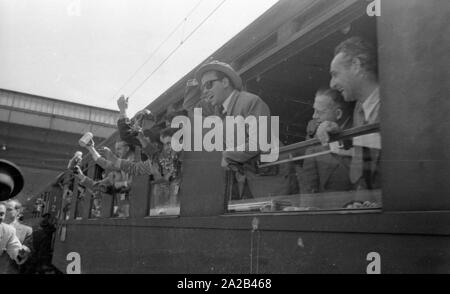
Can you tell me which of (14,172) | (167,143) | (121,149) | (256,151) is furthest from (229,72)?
(121,149)

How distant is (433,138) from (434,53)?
0.36m

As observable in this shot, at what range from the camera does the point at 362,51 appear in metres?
2.26

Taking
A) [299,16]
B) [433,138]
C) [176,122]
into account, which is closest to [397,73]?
[433,138]

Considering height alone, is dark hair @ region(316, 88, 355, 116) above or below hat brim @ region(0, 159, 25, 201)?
above

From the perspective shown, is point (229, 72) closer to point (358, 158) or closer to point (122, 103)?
point (358, 158)

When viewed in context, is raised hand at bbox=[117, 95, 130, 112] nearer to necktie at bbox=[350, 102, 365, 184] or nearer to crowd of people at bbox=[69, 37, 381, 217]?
crowd of people at bbox=[69, 37, 381, 217]

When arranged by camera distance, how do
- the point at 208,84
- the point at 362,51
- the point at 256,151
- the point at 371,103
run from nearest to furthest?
the point at 371,103, the point at 362,51, the point at 256,151, the point at 208,84

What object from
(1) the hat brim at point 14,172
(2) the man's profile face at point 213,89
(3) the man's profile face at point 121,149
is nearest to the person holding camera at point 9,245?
(3) the man's profile face at point 121,149

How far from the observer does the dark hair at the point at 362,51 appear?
2193 mm

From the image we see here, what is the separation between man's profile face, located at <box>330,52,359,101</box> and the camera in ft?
7.48

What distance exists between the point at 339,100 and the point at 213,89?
124 centimetres

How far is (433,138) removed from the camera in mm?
1747

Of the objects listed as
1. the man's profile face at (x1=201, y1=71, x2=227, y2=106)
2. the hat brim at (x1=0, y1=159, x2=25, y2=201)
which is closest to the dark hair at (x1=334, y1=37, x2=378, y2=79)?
the man's profile face at (x1=201, y1=71, x2=227, y2=106)

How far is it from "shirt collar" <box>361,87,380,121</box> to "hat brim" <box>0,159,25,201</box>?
1.66 m
